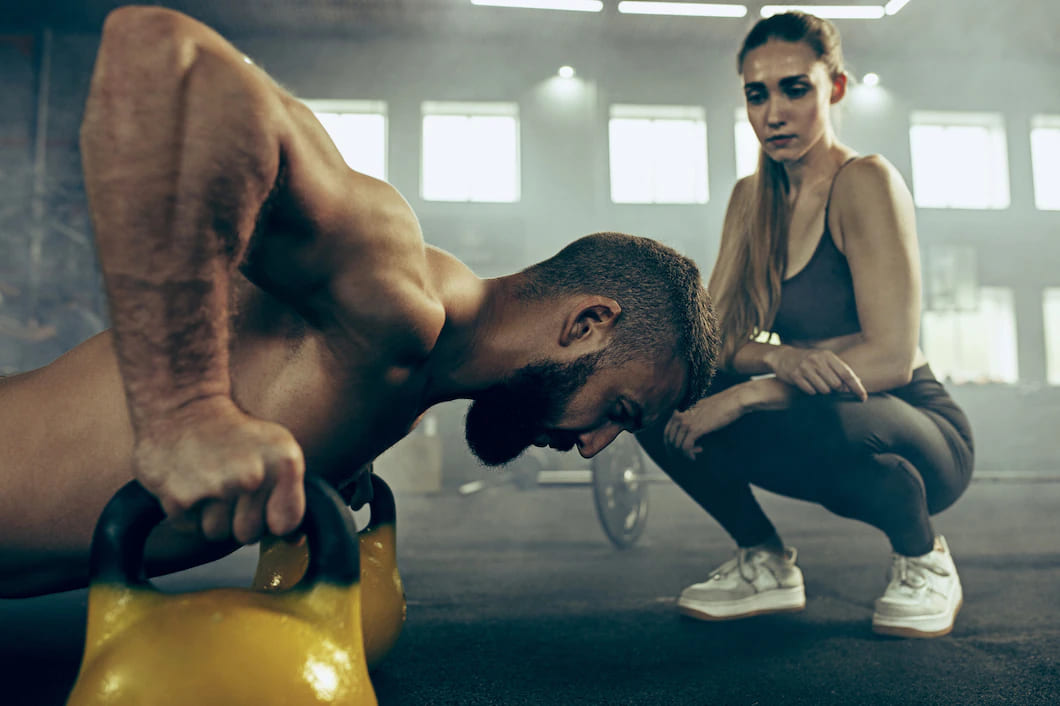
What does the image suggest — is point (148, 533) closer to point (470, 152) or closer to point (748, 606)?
point (748, 606)

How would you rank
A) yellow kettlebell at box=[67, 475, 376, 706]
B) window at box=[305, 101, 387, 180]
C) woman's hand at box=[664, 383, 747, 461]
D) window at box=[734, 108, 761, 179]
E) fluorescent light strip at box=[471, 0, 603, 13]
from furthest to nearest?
window at box=[734, 108, 761, 179] < window at box=[305, 101, 387, 180] < fluorescent light strip at box=[471, 0, 603, 13] < woman's hand at box=[664, 383, 747, 461] < yellow kettlebell at box=[67, 475, 376, 706]

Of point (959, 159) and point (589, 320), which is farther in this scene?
point (959, 159)

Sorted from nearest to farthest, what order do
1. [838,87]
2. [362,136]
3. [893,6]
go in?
[838,87]
[893,6]
[362,136]

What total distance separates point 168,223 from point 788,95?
3.72ft

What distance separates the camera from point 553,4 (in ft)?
17.4

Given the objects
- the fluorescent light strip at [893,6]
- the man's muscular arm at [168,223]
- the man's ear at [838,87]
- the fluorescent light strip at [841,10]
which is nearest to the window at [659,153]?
the fluorescent light strip at [841,10]

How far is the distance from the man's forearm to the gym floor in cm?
54

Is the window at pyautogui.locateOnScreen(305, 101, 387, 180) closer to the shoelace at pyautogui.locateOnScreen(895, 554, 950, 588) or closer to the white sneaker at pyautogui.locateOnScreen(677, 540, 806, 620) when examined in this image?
the white sneaker at pyautogui.locateOnScreen(677, 540, 806, 620)

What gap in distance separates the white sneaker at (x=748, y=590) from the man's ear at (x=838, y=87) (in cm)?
86

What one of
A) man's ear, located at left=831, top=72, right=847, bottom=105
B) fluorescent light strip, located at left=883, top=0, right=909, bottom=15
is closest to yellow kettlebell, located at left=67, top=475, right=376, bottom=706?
man's ear, located at left=831, top=72, right=847, bottom=105

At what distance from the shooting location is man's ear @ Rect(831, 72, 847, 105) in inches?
55.9

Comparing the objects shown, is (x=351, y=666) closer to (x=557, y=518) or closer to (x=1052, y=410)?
(x=557, y=518)

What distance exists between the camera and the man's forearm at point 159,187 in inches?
21.0

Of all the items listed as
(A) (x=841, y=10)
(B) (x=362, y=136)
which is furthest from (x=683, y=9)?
(B) (x=362, y=136)
